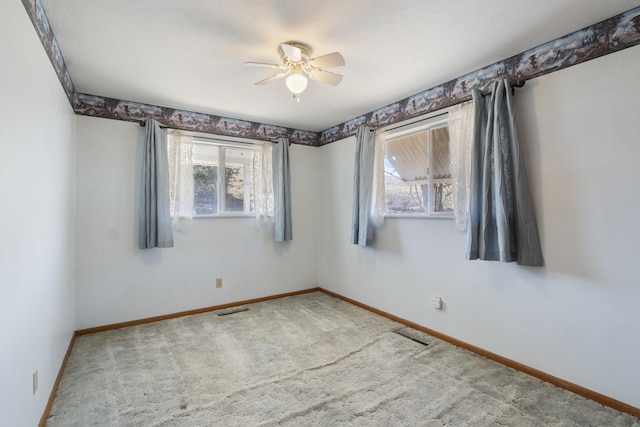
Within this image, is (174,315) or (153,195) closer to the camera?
(153,195)

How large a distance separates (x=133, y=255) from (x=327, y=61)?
9.58 ft

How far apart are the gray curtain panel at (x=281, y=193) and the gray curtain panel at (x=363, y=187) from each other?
0.99 metres

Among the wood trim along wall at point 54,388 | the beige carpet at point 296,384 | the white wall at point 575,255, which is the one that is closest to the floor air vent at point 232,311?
the beige carpet at point 296,384

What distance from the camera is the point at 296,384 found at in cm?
224

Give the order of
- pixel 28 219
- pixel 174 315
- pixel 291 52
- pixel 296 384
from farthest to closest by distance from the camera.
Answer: pixel 174 315
pixel 296 384
pixel 291 52
pixel 28 219

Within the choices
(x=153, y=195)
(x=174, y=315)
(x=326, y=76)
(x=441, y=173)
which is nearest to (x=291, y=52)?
(x=326, y=76)

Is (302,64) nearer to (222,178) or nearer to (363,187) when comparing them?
(363,187)

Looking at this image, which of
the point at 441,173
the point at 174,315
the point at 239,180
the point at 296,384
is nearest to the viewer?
the point at 296,384

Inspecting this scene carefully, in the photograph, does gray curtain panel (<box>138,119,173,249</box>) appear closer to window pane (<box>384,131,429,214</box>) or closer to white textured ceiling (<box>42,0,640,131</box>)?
white textured ceiling (<box>42,0,640,131</box>)

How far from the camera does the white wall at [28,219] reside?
1.33 m

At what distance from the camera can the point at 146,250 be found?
347cm

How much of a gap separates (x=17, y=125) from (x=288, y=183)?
301cm

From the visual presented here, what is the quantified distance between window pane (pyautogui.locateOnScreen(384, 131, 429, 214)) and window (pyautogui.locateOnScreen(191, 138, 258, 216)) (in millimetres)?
1821

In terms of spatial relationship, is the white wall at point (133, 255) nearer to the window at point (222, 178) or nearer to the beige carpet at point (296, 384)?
the window at point (222, 178)
